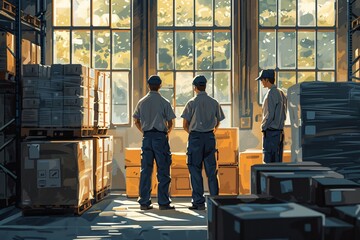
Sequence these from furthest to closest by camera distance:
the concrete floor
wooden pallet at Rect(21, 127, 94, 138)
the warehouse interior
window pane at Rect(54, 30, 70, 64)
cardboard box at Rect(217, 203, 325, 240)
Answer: window pane at Rect(54, 30, 70, 64)
wooden pallet at Rect(21, 127, 94, 138)
the concrete floor
the warehouse interior
cardboard box at Rect(217, 203, 325, 240)

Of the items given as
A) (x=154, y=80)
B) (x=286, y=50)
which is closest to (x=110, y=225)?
(x=154, y=80)

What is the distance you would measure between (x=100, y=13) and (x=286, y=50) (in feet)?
11.3

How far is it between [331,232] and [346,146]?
9.10 feet

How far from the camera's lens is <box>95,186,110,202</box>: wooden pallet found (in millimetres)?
8523

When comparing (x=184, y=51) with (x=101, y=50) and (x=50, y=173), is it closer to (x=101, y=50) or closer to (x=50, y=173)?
(x=101, y=50)

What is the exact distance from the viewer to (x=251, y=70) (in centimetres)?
1012

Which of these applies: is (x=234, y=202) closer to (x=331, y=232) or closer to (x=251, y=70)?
(x=331, y=232)

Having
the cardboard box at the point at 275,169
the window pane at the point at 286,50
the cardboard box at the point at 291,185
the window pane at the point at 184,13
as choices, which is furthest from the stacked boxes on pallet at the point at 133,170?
the cardboard box at the point at 291,185

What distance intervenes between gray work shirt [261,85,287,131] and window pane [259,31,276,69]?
2.48 metres

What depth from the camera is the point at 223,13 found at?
1026 cm

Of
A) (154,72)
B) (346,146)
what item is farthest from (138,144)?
(346,146)

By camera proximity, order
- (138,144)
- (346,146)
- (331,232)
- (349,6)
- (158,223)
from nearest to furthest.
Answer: (331,232)
(346,146)
(158,223)
(349,6)
(138,144)

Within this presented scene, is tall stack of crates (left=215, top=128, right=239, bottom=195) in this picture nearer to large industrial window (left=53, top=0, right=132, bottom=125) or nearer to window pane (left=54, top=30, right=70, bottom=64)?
large industrial window (left=53, top=0, right=132, bottom=125)

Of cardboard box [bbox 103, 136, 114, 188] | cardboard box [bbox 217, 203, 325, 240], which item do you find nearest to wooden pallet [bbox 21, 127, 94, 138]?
cardboard box [bbox 103, 136, 114, 188]
